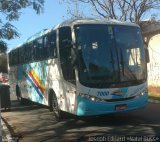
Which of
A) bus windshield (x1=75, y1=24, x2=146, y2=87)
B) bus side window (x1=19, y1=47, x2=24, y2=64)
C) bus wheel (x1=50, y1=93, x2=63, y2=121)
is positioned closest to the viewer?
bus windshield (x1=75, y1=24, x2=146, y2=87)

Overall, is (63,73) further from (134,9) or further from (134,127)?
(134,9)

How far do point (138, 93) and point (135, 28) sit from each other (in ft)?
6.76

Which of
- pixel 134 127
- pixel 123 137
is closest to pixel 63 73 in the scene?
pixel 134 127

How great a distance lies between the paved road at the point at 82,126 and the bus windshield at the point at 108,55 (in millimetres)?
1342

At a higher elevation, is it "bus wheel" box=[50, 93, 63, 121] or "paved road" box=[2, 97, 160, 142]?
"bus wheel" box=[50, 93, 63, 121]

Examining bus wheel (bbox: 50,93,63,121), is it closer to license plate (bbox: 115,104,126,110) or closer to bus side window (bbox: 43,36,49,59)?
bus side window (bbox: 43,36,49,59)

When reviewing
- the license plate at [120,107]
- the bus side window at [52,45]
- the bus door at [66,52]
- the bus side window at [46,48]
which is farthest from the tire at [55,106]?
the license plate at [120,107]

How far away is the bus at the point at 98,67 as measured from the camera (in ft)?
43.2

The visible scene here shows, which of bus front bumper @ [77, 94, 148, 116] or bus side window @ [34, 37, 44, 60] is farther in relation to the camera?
bus side window @ [34, 37, 44, 60]

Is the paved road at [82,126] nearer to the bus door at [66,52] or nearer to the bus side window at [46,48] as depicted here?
the bus door at [66,52]

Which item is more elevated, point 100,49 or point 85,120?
point 100,49

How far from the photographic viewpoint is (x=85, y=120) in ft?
49.7

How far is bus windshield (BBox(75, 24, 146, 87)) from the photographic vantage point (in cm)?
1325

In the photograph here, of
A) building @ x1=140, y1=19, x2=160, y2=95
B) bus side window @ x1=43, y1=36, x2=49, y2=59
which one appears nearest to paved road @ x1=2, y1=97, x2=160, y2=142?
bus side window @ x1=43, y1=36, x2=49, y2=59
